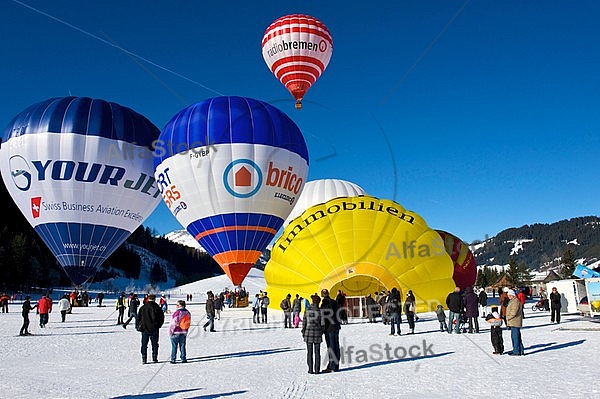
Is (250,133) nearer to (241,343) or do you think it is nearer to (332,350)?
(241,343)

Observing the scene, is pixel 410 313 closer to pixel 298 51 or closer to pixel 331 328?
pixel 331 328

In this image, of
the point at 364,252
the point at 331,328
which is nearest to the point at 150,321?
the point at 331,328

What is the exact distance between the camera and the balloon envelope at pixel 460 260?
27.6 meters

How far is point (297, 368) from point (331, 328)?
37.9 inches

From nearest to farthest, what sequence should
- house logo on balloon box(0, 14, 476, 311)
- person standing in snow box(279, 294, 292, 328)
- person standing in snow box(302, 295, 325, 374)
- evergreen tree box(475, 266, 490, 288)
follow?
person standing in snow box(302, 295, 325, 374), person standing in snow box(279, 294, 292, 328), house logo on balloon box(0, 14, 476, 311), evergreen tree box(475, 266, 490, 288)

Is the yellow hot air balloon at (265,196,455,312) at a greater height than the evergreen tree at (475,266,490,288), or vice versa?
the evergreen tree at (475,266,490,288)

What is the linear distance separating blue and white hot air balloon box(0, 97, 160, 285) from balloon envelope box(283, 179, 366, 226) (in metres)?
9.14

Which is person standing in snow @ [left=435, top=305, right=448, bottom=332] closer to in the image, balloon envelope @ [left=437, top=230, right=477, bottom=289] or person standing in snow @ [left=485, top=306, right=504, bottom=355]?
person standing in snow @ [left=485, top=306, right=504, bottom=355]

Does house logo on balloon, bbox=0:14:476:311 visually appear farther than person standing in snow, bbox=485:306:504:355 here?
Yes

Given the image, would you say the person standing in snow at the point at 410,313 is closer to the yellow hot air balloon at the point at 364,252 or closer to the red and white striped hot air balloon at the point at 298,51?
the yellow hot air balloon at the point at 364,252

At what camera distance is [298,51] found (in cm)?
2653

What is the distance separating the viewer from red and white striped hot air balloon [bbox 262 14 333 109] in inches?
1046

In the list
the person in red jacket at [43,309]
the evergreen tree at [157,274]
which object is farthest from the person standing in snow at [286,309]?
the evergreen tree at [157,274]

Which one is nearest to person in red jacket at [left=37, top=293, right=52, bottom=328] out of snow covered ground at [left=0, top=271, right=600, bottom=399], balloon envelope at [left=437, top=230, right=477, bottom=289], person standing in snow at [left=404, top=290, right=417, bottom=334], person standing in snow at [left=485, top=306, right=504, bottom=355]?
snow covered ground at [left=0, top=271, right=600, bottom=399]
